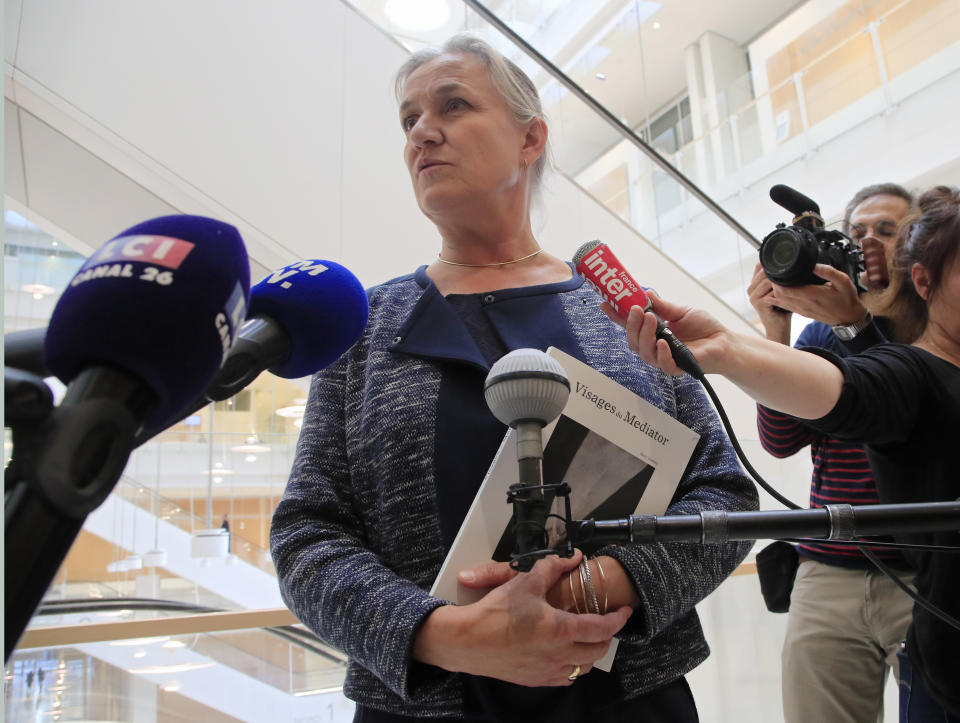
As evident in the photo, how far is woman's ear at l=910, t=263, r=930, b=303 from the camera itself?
0.92 m

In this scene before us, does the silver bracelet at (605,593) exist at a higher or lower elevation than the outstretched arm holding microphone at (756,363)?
lower

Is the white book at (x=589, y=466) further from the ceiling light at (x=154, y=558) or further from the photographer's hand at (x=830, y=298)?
the ceiling light at (x=154, y=558)

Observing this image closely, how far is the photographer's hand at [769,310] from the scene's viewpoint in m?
1.29

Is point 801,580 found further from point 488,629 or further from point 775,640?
point 488,629

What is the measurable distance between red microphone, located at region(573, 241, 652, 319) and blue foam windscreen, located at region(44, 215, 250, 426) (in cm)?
48

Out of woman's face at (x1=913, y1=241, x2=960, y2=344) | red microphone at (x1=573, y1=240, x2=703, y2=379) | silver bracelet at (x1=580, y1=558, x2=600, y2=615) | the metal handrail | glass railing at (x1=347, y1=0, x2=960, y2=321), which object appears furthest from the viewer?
glass railing at (x1=347, y1=0, x2=960, y2=321)

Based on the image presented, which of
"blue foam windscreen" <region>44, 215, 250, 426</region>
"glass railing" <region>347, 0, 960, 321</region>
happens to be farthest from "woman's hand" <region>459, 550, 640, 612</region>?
"glass railing" <region>347, 0, 960, 321</region>

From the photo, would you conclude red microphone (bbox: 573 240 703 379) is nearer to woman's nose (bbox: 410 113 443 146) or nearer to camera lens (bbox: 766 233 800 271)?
woman's nose (bbox: 410 113 443 146)

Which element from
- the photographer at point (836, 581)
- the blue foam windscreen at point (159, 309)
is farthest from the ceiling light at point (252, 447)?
the blue foam windscreen at point (159, 309)

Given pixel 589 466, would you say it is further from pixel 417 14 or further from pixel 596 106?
pixel 417 14

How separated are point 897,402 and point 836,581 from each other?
0.65 metres

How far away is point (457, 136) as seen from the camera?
89cm

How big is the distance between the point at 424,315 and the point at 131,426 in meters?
0.59

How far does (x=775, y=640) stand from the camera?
182 cm
